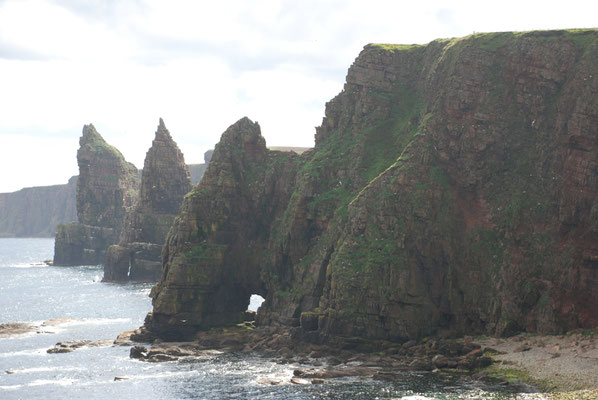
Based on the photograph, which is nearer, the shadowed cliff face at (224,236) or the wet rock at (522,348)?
the wet rock at (522,348)

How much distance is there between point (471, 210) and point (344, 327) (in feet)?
84.1

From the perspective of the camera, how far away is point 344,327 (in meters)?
108

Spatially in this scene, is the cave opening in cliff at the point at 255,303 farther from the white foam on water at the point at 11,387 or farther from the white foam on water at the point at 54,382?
the white foam on water at the point at 11,387

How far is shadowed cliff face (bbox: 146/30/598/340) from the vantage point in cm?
10606

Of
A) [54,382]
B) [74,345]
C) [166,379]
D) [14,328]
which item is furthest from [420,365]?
[14,328]

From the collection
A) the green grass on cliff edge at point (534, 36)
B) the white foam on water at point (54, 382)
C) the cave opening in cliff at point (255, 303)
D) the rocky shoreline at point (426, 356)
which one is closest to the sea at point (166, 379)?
the white foam on water at point (54, 382)

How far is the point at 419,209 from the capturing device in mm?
113000

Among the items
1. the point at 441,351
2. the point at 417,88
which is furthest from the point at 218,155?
the point at 441,351

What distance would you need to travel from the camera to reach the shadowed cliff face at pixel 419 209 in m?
106

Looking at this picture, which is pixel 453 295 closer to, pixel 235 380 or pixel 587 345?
pixel 587 345

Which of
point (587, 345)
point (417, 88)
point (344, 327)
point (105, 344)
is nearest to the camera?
point (587, 345)

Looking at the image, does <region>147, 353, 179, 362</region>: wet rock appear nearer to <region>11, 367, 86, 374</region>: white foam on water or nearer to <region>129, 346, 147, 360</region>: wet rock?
<region>129, 346, 147, 360</region>: wet rock

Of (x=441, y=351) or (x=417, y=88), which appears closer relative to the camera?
(x=441, y=351)

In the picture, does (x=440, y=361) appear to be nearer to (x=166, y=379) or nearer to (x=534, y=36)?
(x=166, y=379)
